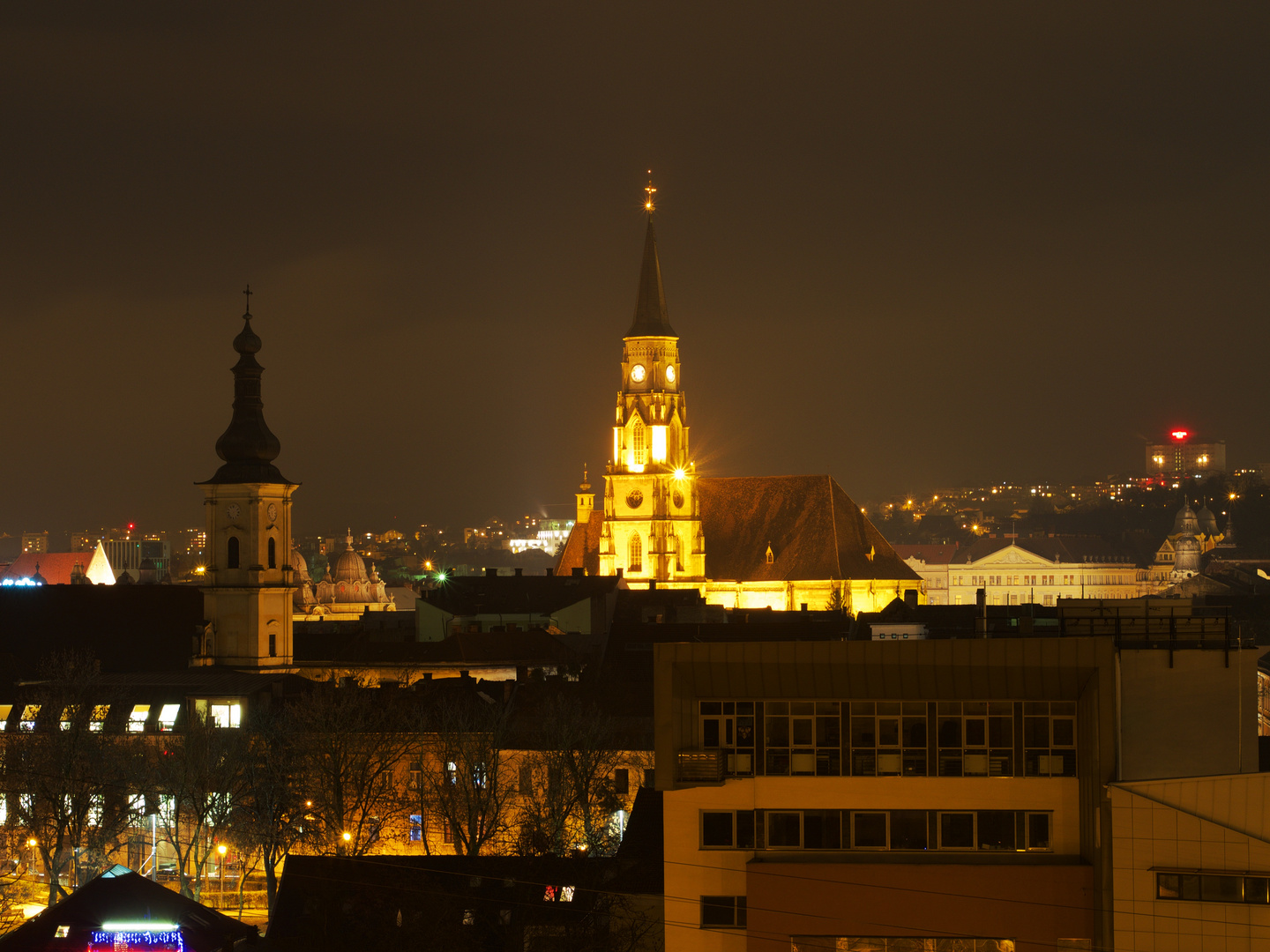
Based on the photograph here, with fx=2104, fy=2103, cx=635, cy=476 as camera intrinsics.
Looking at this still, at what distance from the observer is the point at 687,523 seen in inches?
6107

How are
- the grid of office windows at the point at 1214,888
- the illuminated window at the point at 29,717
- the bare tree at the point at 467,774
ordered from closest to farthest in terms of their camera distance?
the grid of office windows at the point at 1214,888 < the bare tree at the point at 467,774 < the illuminated window at the point at 29,717

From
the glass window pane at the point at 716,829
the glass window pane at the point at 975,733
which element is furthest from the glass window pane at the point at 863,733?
the glass window pane at the point at 716,829

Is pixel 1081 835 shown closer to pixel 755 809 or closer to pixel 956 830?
pixel 956 830

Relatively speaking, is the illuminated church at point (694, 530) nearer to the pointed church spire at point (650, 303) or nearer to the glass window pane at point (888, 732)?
the pointed church spire at point (650, 303)

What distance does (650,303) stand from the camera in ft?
528

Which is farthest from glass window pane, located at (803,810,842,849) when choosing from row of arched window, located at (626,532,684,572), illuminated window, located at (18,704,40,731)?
row of arched window, located at (626,532,684,572)

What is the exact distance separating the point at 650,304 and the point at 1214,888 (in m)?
130

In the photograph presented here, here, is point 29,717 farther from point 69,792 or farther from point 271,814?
point 271,814

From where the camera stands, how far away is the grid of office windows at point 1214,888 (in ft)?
106

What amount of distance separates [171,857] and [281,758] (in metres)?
5.34

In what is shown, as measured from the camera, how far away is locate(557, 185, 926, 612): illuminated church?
151750mm

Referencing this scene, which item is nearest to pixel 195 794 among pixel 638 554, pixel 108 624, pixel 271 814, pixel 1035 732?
pixel 271 814

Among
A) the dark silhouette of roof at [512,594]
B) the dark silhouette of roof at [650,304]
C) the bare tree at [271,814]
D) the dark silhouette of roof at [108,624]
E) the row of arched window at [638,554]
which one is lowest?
the bare tree at [271,814]

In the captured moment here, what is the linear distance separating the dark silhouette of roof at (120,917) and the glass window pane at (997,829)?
19.9 metres
